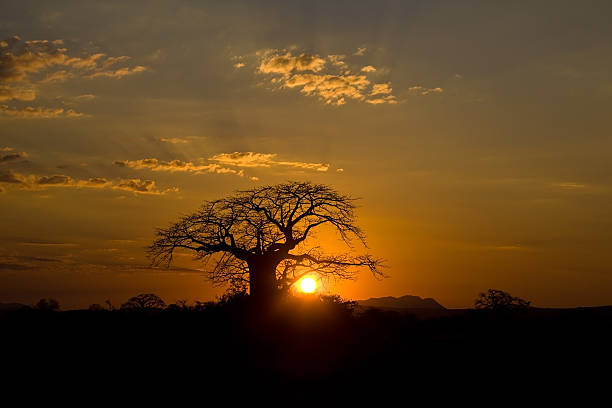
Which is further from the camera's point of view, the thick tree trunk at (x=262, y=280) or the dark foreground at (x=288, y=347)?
the thick tree trunk at (x=262, y=280)

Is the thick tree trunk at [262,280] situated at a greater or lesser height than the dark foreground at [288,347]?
greater

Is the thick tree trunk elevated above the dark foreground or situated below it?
above

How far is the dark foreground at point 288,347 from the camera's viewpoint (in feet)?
64.6

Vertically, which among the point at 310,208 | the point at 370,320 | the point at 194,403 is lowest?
the point at 194,403

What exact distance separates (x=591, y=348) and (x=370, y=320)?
10878 mm

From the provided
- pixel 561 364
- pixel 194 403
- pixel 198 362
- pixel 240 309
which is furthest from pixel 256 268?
pixel 561 364

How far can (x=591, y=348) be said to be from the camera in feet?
71.8

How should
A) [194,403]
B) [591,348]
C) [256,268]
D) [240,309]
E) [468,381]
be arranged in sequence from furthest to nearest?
[256,268] → [240,309] → [591,348] → [468,381] → [194,403]

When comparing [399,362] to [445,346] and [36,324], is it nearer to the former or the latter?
[445,346]

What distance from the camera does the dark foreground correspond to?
1969 centimetres

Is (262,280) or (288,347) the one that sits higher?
(262,280)

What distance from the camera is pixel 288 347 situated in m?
23.1

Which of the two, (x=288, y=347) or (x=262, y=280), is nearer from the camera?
(x=288, y=347)

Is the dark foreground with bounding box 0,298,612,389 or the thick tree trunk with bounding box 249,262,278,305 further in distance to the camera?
the thick tree trunk with bounding box 249,262,278,305
